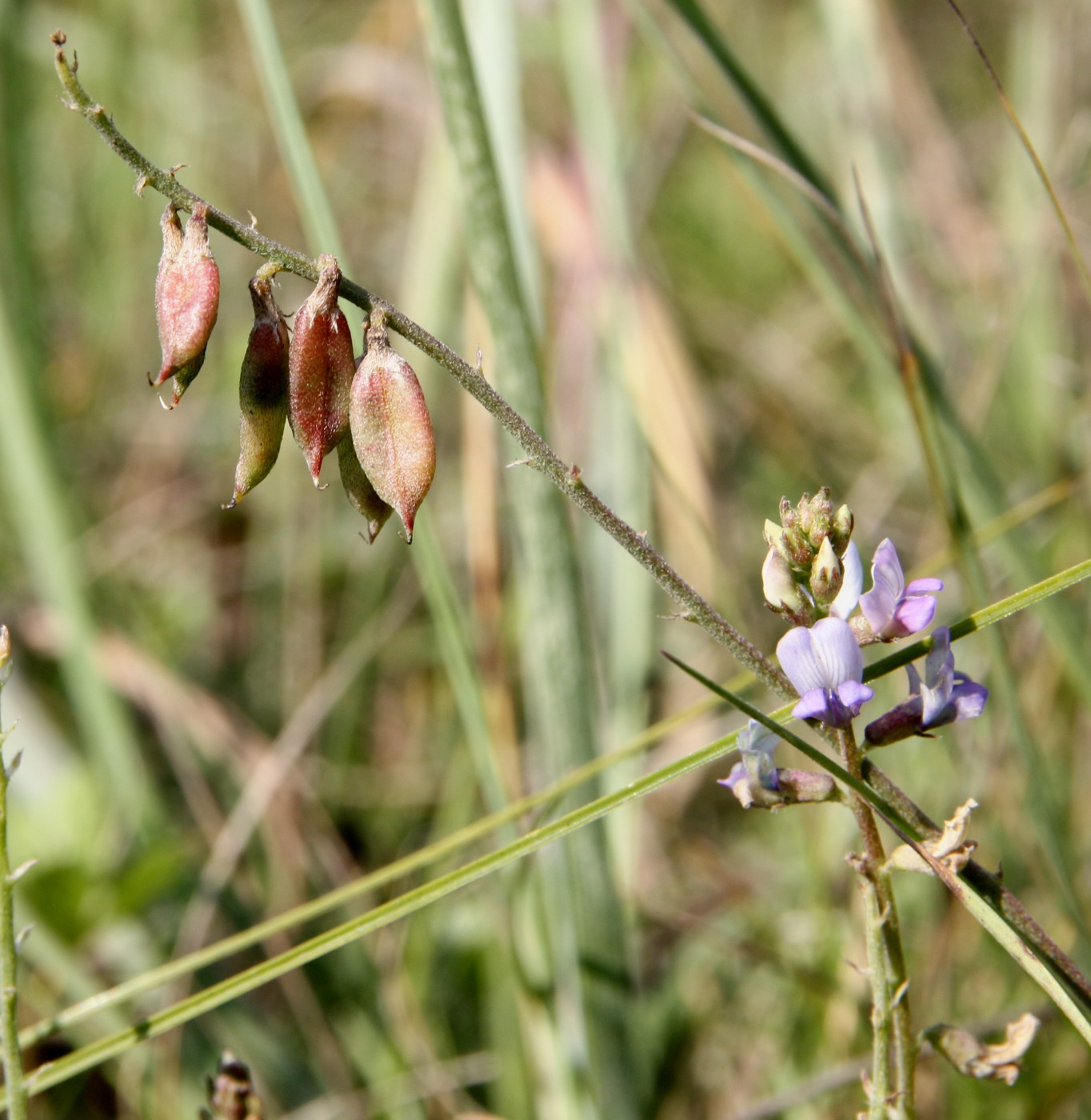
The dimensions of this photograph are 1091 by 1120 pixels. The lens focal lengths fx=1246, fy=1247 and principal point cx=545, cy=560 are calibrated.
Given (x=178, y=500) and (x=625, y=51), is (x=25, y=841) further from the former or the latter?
(x=625, y=51)

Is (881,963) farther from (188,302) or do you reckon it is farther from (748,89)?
(748,89)

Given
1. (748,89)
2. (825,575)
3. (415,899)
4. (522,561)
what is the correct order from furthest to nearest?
1. (522,561)
2. (748,89)
3. (415,899)
4. (825,575)

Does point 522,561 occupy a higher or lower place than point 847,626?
higher

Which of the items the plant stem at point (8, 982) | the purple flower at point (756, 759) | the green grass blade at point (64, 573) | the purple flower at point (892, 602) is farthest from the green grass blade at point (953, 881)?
the green grass blade at point (64, 573)

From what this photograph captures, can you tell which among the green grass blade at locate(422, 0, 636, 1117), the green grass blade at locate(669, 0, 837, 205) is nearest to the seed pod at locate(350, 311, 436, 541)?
the green grass blade at locate(422, 0, 636, 1117)

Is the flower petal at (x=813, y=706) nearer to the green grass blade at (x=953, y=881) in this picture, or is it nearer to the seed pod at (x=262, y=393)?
the green grass blade at (x=953, y=881)

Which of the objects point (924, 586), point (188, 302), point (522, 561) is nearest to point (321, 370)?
point (188, 302)

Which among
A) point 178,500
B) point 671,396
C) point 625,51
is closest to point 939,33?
point 625,51
